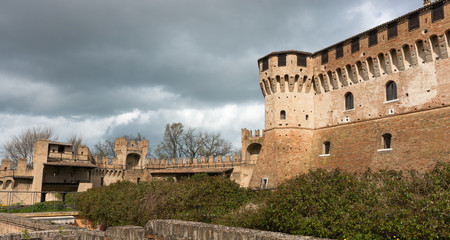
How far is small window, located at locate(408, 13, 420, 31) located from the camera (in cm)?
1950

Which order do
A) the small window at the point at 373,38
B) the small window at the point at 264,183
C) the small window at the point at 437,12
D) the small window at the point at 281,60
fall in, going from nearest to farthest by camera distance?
the small window at the point at 437,12 < the small window at the point at 373,38 < the small window at the point at 264,183 < the small window at the point at 281,60

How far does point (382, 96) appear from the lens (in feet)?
70.5

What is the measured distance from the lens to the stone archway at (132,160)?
3900cm

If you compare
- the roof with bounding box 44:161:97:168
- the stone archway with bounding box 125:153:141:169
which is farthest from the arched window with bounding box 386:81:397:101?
the stone archway with bounding box 125:153:141:169

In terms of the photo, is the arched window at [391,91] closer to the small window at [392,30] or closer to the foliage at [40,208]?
the small window at [392,30]

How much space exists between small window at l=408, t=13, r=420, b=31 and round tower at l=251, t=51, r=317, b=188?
790 centimetres

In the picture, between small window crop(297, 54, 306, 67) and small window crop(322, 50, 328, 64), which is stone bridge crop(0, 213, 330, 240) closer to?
small window crop(297, 54, 306, 67)

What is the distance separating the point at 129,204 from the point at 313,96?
653 inches

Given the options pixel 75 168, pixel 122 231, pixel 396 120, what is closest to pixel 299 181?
pixel 122 231

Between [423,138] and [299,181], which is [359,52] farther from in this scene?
[299,181]

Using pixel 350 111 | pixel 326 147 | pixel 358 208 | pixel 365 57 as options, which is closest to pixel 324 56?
pixel 365 57

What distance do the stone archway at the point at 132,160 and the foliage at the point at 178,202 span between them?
67.5 ft

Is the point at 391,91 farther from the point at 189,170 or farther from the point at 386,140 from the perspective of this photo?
the point at 189,170

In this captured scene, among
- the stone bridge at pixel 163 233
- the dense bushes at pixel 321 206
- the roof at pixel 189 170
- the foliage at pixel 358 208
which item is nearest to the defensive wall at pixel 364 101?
the roof at pixel 189 170
